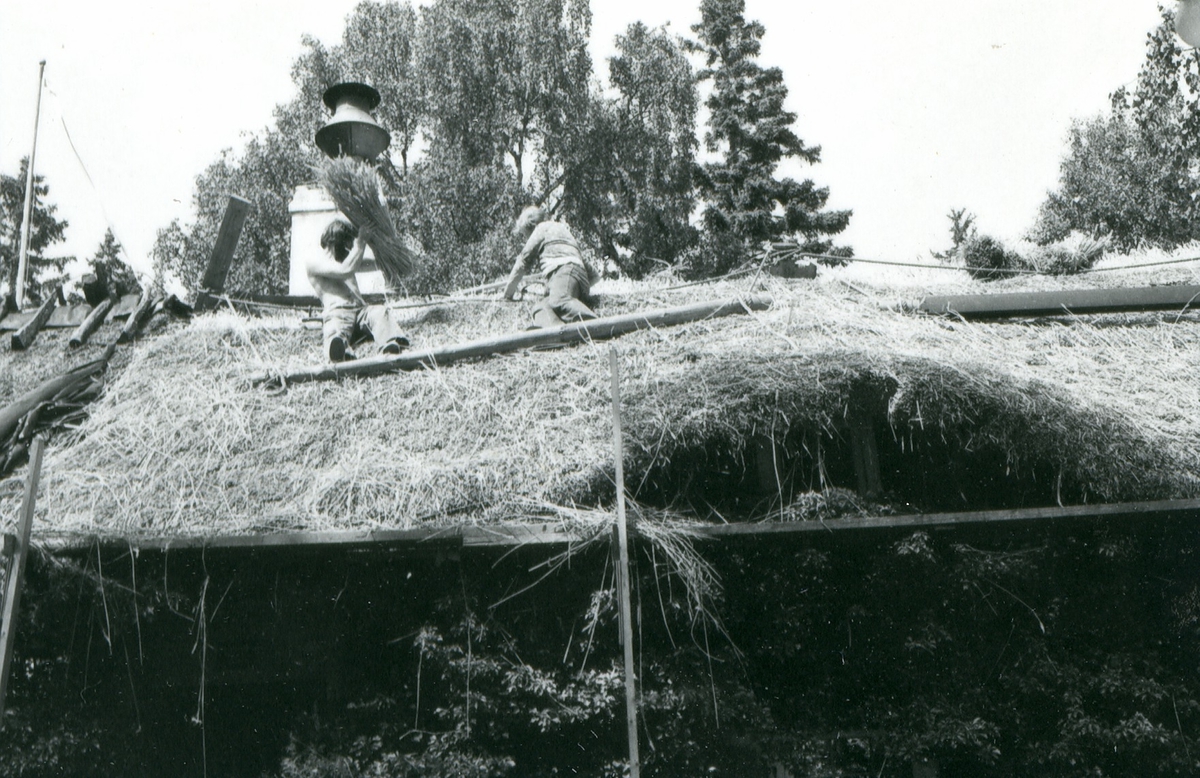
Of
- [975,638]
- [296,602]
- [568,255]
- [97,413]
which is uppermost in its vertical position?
[568,255]

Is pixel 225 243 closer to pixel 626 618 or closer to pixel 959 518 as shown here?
pixel 626 618

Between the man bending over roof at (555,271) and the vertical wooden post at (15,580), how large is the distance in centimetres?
415

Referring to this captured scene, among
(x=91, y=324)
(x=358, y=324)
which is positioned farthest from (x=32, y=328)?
(x=358, y=324)

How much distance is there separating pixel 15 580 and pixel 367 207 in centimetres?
450

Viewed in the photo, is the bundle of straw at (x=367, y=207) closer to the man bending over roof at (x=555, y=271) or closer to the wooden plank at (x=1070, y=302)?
the man bending over roof at (x=555, y=271)

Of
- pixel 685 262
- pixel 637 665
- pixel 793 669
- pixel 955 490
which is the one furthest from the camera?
pixel 685 262

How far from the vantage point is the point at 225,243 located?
10.2 m

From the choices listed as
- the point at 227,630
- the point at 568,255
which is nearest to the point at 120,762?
the point at 227,630

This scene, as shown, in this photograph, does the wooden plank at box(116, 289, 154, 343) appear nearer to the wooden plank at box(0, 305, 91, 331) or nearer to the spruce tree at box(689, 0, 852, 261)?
the wooden plank at box(0, 305, 91, 331)

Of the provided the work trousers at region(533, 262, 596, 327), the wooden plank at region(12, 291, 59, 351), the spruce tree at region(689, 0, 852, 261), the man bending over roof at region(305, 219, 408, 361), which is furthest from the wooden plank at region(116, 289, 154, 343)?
the spruce tree at region(689, 0, 852, 261)

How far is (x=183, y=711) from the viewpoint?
7.33 meters

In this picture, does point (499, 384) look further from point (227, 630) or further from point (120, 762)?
point (120, 762)

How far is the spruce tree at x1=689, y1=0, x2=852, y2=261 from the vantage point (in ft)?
86.9

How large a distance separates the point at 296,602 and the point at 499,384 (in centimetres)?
212
